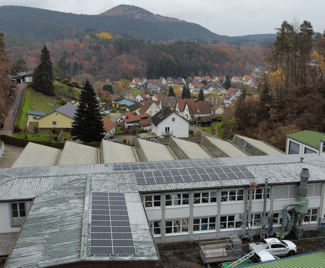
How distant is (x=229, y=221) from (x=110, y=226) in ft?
30.5

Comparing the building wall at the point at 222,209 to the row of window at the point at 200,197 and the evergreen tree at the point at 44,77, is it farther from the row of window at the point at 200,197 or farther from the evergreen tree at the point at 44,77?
the evergreen tree at the point at 44,77

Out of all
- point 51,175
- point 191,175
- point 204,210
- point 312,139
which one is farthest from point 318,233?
point 51,175

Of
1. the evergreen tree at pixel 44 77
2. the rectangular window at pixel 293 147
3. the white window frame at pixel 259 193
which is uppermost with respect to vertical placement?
the evergreen tree at pixel 44 77

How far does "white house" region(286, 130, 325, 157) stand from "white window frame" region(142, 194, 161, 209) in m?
18.3

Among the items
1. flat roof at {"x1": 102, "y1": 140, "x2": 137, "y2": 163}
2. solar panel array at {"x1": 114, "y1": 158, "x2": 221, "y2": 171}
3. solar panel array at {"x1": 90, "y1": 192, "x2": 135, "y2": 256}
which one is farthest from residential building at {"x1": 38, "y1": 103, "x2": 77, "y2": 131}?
solar panel array at {"x1": 90, "y1": 192, "x2": 135, "y2": 256}

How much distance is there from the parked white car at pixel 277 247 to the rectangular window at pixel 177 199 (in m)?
4.57

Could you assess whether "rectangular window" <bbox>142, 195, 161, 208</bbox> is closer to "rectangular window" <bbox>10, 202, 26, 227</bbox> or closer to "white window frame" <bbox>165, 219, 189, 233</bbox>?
"white window frame" <bbox>165, 219, 189, 233</bbox>

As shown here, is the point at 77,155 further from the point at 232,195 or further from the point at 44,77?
the point at 44,77

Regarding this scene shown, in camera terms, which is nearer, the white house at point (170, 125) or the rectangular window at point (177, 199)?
the rectangular window at point (177, 199)

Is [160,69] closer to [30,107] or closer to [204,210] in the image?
[30,107]

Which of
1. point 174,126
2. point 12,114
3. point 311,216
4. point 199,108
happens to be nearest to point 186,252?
point 311,216

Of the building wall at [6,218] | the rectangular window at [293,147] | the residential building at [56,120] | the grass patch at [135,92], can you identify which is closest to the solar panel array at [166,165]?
the building wall at [6,218]

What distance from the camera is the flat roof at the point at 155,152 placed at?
2784 cm

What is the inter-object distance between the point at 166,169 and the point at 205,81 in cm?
15721
